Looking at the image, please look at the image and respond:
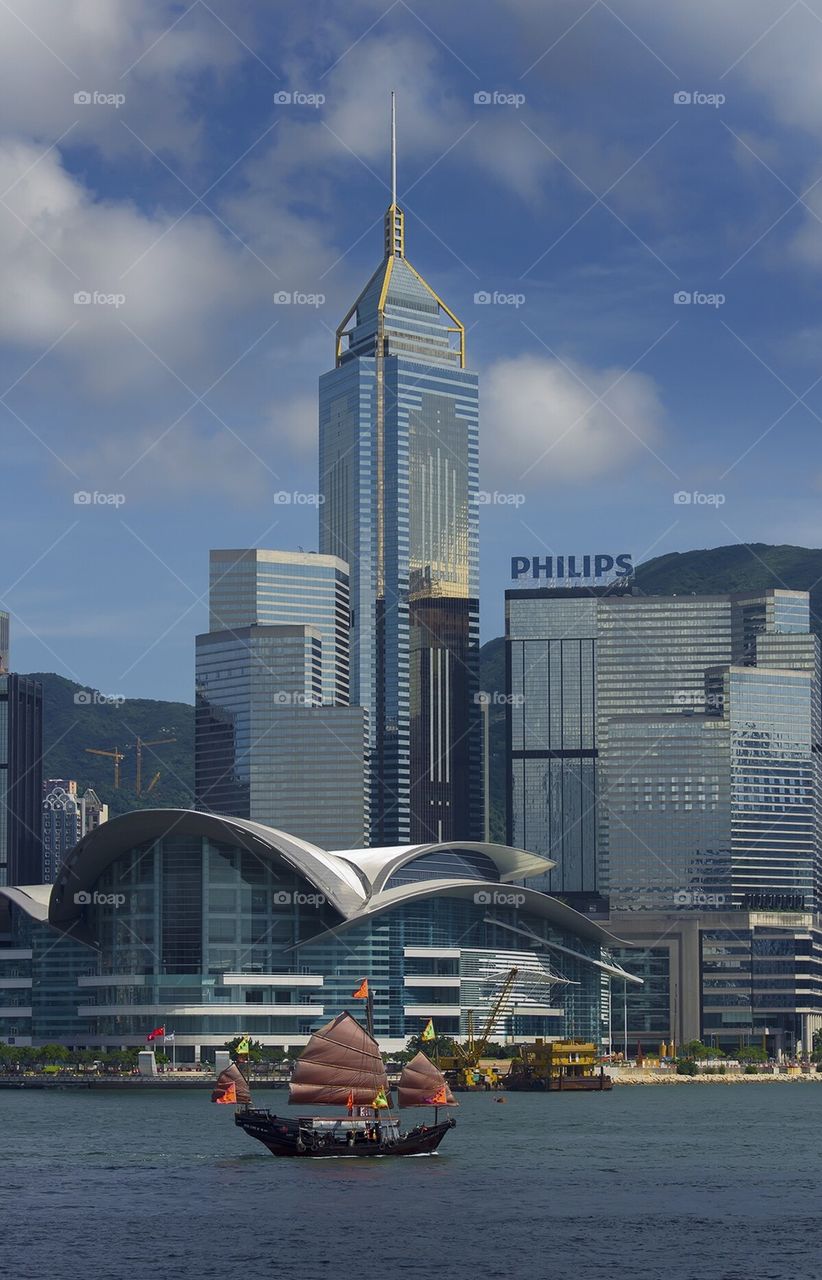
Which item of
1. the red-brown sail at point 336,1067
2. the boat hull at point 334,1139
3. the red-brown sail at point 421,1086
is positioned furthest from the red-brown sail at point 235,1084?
the red-brown sail at point 336,1067

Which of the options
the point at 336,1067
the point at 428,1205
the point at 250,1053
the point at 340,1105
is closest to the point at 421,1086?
the point at 340,1105

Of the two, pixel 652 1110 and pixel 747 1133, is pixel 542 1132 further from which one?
pixel 652 1110

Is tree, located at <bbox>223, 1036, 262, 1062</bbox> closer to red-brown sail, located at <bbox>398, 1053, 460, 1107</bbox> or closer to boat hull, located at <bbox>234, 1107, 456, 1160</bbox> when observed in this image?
red-brown sail, located at <bbox>398, 1053, 460, 1107</bbox>

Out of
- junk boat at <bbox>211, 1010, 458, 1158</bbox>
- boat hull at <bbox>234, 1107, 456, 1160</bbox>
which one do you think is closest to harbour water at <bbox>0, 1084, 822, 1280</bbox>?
boat hull at <bbox>234, 1107, 456, 1160</bbox>

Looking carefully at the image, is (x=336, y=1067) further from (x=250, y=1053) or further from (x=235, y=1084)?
(x=250, y=1053)

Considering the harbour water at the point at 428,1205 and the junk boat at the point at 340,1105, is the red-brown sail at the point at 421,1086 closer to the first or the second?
the harbour water at the point at 428,1205

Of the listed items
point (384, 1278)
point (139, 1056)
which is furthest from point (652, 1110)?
point (384, 1278)
